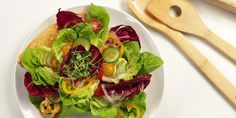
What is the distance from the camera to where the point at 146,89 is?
971 millimetres

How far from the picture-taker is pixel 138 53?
0.90m

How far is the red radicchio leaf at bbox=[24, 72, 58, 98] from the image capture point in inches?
34.1


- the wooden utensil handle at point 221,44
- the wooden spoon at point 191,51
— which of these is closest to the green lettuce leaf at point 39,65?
the wooden spoon at point 191,51

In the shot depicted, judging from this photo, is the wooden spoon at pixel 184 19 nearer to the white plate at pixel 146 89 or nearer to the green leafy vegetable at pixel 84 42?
the white plate at pixel 146 89

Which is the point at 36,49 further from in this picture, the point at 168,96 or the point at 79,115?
the point at 168,96

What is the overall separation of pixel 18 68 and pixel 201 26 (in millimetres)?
457

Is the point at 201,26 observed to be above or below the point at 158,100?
above

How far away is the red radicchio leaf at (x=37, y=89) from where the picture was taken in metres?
0.87

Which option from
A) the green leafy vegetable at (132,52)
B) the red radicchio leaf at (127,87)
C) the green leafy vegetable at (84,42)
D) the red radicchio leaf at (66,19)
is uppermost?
the red radicchio leaf at (66,19)


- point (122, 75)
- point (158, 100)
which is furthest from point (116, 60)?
point (158, 100)

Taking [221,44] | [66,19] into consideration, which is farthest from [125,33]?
[221,44]

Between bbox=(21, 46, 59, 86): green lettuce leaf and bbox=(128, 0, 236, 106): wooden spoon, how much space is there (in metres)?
0.26

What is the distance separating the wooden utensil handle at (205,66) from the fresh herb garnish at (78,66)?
0.26m

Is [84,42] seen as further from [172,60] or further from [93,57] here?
[172,60]
